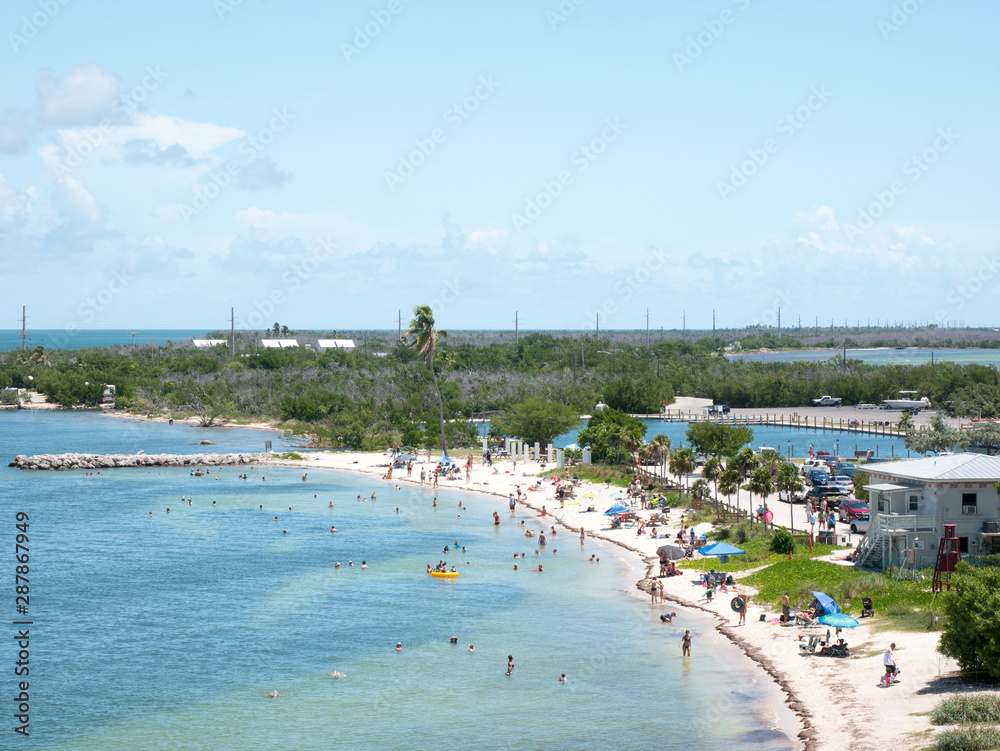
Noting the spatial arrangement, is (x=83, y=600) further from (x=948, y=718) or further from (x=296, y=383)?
(x=296, y=383)

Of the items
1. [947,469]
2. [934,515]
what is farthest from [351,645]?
[947,469]

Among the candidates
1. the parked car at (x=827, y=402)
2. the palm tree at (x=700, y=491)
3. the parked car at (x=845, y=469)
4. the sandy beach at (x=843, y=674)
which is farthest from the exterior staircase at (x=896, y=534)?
the parked car at (x=827, y=402)

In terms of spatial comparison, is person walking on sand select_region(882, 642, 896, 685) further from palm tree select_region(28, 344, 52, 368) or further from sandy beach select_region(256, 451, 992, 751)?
palm tree select_region(28, 344, 52, 368)

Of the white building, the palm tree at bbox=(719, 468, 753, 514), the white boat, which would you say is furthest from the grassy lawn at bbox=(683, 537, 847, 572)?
the white boat

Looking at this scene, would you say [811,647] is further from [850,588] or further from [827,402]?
[827,402]

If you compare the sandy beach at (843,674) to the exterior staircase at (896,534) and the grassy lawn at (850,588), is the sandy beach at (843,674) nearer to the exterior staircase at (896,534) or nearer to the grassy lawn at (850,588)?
the grassy lawn at (850,588)

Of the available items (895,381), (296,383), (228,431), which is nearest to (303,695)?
(228,431)
